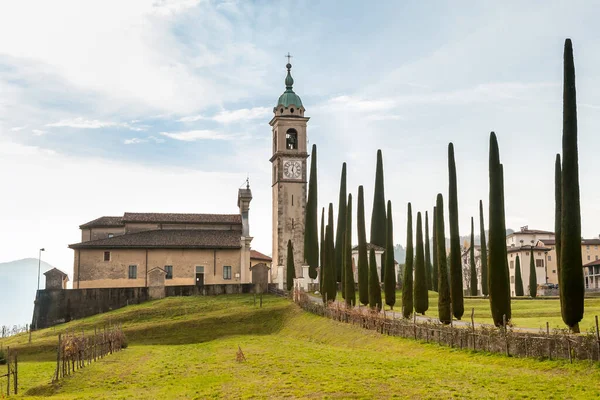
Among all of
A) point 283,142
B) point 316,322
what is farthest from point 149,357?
point 283,142

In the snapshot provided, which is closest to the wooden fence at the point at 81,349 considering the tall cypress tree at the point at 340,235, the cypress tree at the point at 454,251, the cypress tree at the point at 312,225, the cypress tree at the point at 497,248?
the cypress tree at the point at 454,251

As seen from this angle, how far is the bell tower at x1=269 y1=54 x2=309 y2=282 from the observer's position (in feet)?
225

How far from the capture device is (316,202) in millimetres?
65938

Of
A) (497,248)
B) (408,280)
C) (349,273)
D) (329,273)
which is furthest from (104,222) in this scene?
(497,248)

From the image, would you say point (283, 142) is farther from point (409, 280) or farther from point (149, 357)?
point (149, 357)

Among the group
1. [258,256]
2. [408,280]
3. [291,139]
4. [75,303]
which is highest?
[291,139]

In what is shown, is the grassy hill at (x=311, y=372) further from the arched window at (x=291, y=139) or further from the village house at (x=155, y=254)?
the arched window at (x=291, y=139)

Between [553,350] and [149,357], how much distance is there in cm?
1985

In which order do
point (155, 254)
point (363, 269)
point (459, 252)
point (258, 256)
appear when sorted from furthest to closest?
point (258, 256), point (155, 254), point (363, 269), point (459, 252)

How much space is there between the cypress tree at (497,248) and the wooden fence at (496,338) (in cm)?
124

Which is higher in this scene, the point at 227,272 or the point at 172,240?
the point at 172,240

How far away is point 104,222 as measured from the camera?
223ft

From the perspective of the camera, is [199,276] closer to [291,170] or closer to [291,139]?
[291,170]

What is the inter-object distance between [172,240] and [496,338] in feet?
147
